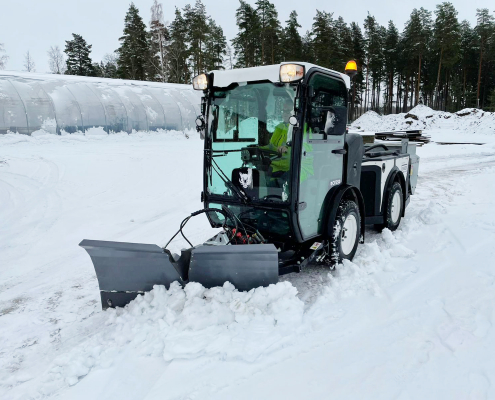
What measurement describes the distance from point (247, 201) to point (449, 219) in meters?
3.85

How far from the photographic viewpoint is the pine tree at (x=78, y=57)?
38844 mm

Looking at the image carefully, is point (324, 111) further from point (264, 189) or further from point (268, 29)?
point (268, 29)

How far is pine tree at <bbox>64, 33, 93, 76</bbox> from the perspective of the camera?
127 ft

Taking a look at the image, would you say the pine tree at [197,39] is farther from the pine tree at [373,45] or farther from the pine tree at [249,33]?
the pine tree at [373,45]

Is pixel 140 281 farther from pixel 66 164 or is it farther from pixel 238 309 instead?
pixel 66 164

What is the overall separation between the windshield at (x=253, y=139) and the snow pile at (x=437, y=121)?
2723 cm

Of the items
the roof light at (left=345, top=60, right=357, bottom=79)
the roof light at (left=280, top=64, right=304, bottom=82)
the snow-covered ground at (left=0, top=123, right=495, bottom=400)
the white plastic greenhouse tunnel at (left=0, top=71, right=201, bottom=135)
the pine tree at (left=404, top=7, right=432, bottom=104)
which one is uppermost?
the pine tree at (left=404, top=7, right=432, bottom=104)

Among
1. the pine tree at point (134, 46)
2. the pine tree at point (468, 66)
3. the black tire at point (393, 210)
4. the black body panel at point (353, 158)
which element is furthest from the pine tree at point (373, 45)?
the black body panel at point (353, 158)

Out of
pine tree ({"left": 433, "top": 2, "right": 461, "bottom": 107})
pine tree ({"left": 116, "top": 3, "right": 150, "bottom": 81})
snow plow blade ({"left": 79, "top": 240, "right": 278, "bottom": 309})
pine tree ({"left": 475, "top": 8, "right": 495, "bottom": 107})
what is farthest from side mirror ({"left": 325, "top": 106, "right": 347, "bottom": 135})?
pine tree ({"left": 475, "top": 8, "right": 495, "bottom": 107})

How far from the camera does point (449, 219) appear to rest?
583cm

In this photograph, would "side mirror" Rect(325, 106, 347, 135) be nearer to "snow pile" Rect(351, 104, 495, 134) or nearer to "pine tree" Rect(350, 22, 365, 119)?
"snow pile" Rect(351, 104, 495, 134)

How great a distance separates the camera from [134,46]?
1409 inches

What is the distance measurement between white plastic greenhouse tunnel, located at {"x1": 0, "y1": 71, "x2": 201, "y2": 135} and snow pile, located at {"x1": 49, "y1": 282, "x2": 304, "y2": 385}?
1301 cm

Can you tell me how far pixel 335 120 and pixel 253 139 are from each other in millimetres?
818
